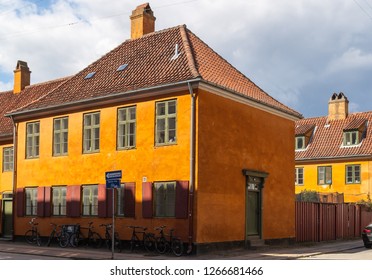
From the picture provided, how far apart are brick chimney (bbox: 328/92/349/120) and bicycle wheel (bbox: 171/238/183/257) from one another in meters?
28.8

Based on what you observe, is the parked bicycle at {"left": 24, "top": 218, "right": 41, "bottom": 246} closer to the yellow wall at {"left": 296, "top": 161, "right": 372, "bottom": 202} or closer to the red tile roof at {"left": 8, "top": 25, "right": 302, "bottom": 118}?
the red tile roof at {"left": 8, "top": 25, "right": 302, "bottom": 118}

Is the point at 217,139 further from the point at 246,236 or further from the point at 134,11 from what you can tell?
the point at 134,11

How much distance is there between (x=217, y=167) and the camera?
70.3 feet

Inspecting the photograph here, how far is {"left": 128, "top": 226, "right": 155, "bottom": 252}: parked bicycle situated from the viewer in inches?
834

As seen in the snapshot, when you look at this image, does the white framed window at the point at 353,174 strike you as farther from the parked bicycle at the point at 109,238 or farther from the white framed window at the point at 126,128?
the parked bicycle at the point at 109,238

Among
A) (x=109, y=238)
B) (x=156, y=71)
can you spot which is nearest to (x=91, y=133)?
(x=156, y=71)

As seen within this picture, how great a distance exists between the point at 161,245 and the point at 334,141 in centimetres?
2669

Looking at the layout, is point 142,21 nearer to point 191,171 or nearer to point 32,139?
point 32,139

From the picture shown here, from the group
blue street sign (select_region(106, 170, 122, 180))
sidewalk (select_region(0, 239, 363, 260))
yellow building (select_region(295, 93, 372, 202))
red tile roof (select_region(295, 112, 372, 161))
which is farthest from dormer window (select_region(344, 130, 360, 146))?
blue street sign (select_region(106, 170, 122, 180))

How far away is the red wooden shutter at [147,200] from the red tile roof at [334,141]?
2385cm

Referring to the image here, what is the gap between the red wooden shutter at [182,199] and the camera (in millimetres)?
20484

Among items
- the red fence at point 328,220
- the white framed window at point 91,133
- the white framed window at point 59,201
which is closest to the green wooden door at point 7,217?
the white framed window at point 59,201

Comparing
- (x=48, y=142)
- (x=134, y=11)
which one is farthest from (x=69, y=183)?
(x=134, y=11)

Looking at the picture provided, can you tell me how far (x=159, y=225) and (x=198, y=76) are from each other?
5514 millimetres
